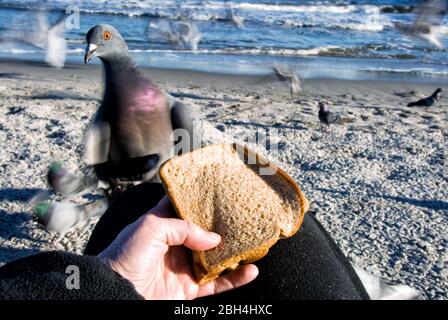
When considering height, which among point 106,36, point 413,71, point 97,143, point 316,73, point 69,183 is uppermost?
point 106,36

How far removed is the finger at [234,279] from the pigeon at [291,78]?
6.06 m

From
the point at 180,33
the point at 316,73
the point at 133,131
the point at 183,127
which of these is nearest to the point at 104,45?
the point at 133,131

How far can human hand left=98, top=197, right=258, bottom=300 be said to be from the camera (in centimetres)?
135

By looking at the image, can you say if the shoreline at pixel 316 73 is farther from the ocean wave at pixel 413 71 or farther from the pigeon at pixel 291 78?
the pigeon at pixel 291 78

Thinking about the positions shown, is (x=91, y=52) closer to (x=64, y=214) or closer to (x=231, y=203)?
(x=64, y=214)

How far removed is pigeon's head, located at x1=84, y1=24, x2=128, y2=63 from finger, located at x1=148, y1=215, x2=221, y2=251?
2.07m

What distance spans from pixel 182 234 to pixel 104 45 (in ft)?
7.12

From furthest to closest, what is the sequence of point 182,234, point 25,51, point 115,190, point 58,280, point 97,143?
1. point 25,51
2. point 115,190
3. point 97,143
4. point 182,234
5. point 58,280

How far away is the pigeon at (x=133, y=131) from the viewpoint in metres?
2.97

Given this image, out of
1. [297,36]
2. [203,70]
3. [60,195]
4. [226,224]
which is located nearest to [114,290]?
[226,224]

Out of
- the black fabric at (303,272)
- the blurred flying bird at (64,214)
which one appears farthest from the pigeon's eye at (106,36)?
the black fabric at (303,272)

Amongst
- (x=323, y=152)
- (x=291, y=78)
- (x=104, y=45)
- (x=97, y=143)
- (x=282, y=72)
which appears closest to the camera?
(x=97, y=143)

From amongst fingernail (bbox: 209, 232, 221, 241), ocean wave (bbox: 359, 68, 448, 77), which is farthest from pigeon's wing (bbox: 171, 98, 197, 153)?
ocean wave (bbox: 359, 68, 448, 77)

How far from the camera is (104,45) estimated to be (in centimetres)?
329
